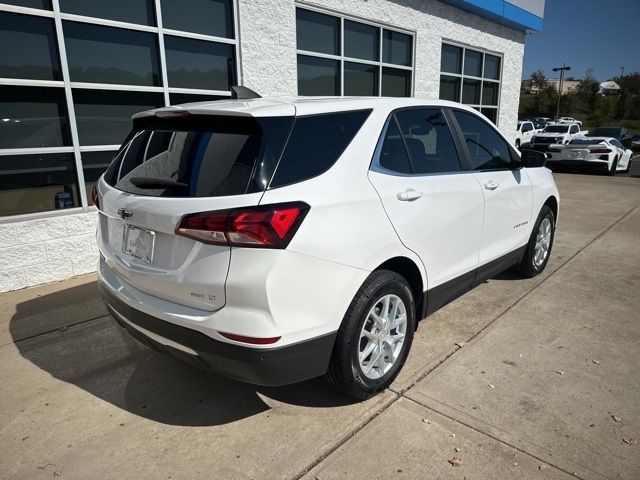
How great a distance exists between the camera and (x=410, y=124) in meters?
3.17

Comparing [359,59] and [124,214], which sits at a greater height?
[359,59]

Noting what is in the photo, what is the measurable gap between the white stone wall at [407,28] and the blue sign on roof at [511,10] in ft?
0.66

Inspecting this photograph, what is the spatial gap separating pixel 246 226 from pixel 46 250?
3845mm

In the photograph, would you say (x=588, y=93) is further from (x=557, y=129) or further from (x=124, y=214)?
(x=124, y=214)

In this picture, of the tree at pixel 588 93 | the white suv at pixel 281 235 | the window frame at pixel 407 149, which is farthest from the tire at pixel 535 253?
the tree at pixel 588 93

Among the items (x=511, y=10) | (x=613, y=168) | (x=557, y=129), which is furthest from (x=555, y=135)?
(x=511, y=10)

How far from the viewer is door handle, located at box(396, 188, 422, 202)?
2820 mm

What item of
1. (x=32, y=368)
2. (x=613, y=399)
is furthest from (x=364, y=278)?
(x=32, y=368)

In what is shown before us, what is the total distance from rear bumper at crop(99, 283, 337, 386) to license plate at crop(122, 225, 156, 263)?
1.02 feet

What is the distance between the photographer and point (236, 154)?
7.45ft

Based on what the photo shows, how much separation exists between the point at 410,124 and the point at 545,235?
108 inches

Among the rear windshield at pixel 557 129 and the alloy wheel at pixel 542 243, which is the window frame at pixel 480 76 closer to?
the alloy wheel at pixel 542 243

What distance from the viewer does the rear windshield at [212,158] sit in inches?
86.9

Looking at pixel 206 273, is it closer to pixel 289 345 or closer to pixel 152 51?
pixel 289 345
